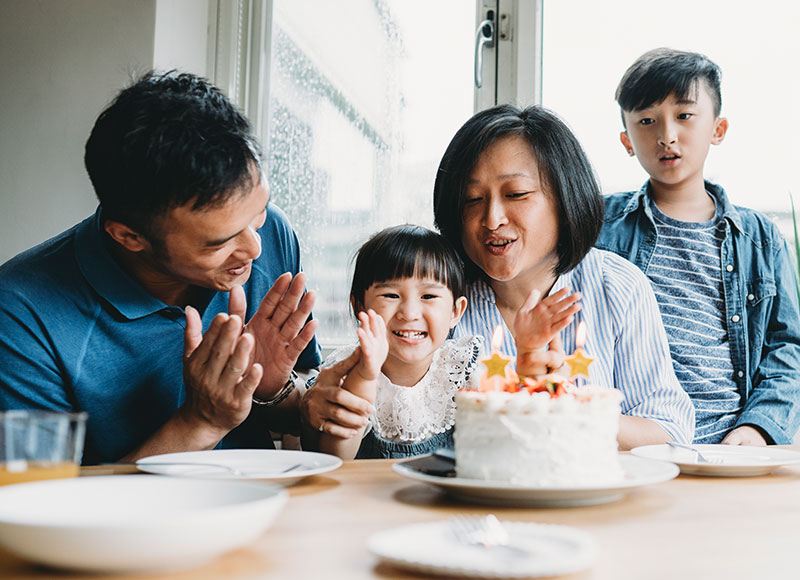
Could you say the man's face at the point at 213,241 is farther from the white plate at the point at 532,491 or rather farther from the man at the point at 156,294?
the white plate at the point at 532,491

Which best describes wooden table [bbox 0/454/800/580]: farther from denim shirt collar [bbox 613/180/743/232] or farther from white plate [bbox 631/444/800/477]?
denim shirt collar [bbox 613/180/743/232]

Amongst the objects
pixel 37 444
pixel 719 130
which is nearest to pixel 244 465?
pixel 37 444

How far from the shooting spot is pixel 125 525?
52cm

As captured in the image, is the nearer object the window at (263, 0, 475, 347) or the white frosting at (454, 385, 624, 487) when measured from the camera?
the white frosting at (454, 385, 624, 487)

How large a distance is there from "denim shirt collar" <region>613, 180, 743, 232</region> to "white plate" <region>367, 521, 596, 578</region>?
1.70m

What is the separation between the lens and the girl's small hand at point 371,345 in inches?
49.5

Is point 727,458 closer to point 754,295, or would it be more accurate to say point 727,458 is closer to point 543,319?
point 543,319

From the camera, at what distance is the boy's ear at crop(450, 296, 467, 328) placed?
5.93 feet

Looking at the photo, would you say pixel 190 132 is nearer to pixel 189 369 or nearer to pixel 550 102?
pixel 189 369

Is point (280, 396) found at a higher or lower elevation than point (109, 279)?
lower

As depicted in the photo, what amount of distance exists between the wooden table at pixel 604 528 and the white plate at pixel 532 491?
0.04 ft

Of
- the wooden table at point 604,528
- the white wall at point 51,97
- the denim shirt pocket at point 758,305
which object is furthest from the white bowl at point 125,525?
the white wall at point 51,97

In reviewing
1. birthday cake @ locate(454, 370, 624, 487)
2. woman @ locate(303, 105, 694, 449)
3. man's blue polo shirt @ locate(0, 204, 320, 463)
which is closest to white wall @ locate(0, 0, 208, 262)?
man's blue polo shirt @ locate(0, 204, 320, 463)

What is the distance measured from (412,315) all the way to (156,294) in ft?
1.85
